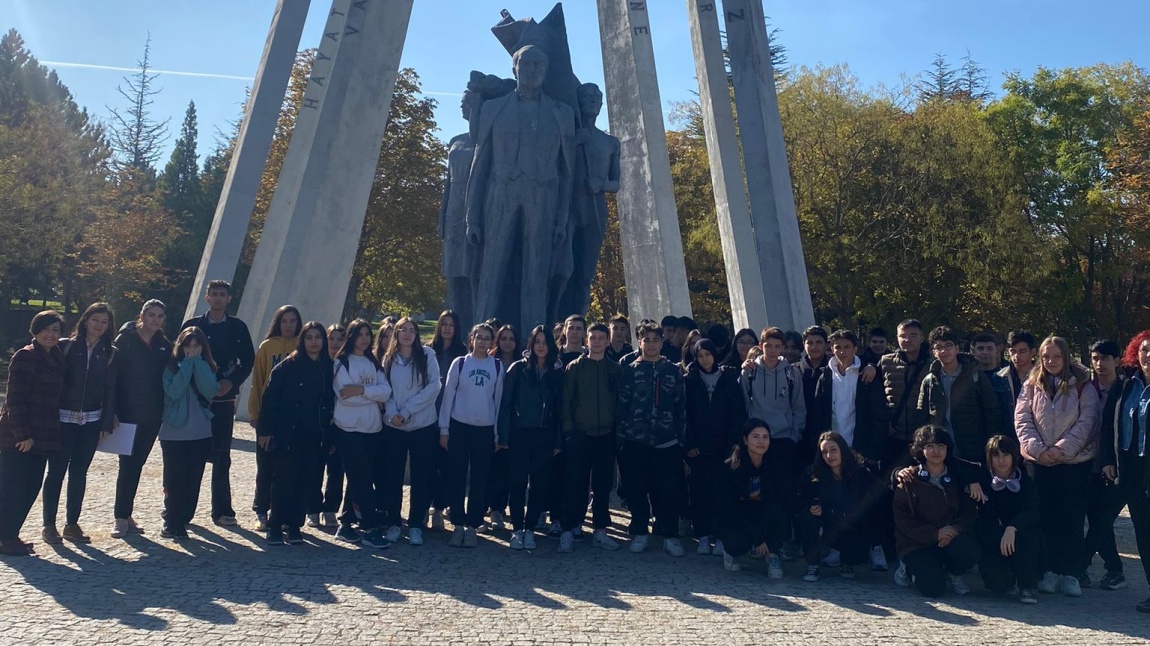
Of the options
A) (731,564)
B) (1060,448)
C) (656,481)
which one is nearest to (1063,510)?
(1060,448)

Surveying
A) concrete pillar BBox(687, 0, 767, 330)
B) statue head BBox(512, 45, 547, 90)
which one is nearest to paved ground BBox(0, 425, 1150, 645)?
statue head BBox(512, 45, 547, 90)

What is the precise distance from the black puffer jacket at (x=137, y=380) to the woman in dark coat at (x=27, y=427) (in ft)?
1.32

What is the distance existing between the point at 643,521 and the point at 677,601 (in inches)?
51.0

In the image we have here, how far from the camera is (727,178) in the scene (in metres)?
14.6

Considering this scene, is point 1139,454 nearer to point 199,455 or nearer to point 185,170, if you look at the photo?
point 199,455

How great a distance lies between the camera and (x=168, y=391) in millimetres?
6113

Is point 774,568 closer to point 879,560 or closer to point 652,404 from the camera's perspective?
point 879,560

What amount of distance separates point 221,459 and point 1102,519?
5.88m

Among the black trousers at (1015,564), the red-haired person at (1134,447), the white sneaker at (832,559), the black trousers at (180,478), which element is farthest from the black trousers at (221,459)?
the red-haired person at (1134,447)

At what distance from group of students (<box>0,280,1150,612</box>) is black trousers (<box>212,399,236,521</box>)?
17 millimetres

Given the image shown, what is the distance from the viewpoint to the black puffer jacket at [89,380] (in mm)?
5840

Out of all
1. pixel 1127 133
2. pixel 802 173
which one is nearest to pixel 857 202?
pixel 802 173

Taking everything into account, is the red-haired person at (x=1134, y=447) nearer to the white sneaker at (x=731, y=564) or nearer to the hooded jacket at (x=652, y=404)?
the white sneaker at (x=731, y=564)

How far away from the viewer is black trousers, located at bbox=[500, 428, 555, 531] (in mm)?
6180
